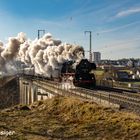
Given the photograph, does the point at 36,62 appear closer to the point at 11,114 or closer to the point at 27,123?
the point at 11,114

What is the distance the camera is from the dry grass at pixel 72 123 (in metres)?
24.0

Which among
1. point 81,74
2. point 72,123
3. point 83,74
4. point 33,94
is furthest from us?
point 33,94

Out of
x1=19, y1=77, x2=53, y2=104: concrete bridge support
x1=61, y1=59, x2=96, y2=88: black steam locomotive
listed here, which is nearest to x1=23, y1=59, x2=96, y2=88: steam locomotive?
x1=61, y1=59, x2=96, y2=88: black steam locomotive

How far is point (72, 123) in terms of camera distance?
28.7 metres

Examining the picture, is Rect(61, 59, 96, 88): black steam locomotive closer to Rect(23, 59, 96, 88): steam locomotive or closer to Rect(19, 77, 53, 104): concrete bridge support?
Rect(23, 59, 96, 88): steam locomotive

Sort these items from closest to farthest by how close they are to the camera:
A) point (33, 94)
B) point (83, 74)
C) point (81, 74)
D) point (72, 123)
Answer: point (72, 123) → point (81, 74) → point (83, 74) → point (33, 94)

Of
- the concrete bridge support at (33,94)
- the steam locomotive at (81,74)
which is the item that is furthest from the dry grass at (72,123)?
the steam locomotive at (81,74)

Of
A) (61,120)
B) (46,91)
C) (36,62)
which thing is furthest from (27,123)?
(36,62)

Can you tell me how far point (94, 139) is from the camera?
2303 centimetres

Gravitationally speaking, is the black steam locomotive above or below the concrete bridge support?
above

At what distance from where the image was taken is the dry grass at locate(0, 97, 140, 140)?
24.0m

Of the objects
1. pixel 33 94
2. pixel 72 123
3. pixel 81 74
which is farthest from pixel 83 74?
pixel 72 123

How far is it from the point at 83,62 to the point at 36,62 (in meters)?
30.3

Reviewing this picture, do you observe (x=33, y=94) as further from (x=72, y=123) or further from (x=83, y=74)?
(x=72, y=123)
